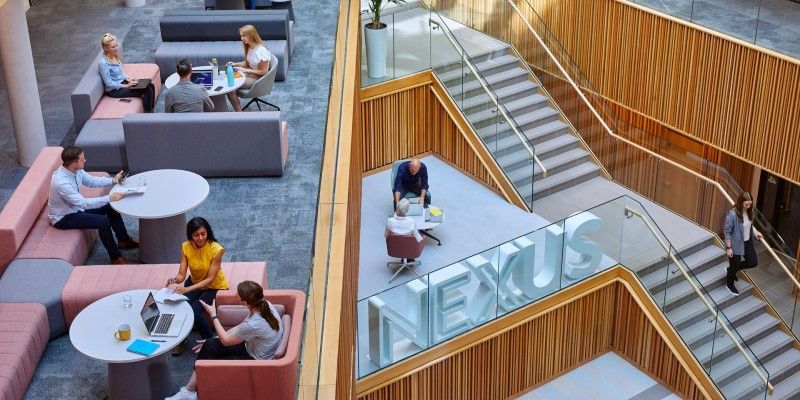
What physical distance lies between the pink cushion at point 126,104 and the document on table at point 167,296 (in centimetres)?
426

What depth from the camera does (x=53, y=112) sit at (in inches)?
493

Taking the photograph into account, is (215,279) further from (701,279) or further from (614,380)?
(701,279)

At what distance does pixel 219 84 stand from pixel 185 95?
91cm

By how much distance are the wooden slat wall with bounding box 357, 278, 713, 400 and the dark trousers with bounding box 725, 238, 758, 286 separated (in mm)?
1426

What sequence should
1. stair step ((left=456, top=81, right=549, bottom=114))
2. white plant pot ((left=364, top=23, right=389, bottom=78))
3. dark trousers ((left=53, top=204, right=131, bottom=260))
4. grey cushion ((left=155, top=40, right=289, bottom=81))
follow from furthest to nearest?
stair step ((left=456, top=81, right=549, bottom=114))
white plant pot ((left=364, top=23, right=389, bottom=78))
grey cushion ((left=155, top=40, right=289, bottom=81))
dark trousers ((left=53, top=204, right=131, bottom=260))

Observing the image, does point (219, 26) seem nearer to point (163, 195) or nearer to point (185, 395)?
point (163, 195)

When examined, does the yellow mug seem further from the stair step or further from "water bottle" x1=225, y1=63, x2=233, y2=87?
the stair step

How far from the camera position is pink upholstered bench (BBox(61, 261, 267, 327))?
8.09 meters

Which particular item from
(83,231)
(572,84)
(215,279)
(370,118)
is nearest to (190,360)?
(215,279)

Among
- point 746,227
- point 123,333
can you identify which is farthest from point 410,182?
point 123,333

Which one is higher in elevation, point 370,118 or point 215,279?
point 215,279

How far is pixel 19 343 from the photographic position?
24.8ft

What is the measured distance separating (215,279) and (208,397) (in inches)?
48.2

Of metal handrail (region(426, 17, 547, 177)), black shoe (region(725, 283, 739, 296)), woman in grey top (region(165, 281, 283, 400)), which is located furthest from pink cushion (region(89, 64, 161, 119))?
black shoe (region(725, 283, 739, 296))
